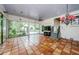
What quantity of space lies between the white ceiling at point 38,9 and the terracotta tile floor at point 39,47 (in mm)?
637

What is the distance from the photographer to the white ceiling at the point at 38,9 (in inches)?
114

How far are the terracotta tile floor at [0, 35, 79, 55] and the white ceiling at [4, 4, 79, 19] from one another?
64 cm

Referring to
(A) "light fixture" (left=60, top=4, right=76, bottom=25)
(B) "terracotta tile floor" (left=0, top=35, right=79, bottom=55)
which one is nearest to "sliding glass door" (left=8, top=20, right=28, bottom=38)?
(B) "terracotta tile floor" (left=0, top=35, right=79, bottom=55)

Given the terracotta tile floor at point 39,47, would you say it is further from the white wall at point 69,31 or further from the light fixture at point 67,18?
the light fixture at point 67,18

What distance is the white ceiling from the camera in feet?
9.54

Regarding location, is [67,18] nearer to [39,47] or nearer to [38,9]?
[38,9]

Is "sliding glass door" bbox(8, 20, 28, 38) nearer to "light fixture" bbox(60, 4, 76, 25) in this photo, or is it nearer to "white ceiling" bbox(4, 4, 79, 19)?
"white ceiling" bbox(4, 4, 79, 19)

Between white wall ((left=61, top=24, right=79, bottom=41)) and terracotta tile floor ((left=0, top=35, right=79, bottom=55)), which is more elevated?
white wall ((left=61, top=24, right=79, bottom=41))

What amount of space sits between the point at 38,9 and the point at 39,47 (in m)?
0.96

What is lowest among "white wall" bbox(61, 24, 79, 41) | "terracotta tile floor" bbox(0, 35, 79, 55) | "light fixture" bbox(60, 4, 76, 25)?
"terracotta tile floor" bbox(0, 35, 79, 55)

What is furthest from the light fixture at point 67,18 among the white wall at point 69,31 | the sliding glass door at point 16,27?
the sliding glass door at point 16,27

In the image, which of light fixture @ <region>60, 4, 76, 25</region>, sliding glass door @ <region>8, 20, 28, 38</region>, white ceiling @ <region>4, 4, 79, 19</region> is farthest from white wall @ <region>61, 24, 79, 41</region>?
sliding glass door @ <region>8, 20, 28, 38</region>
